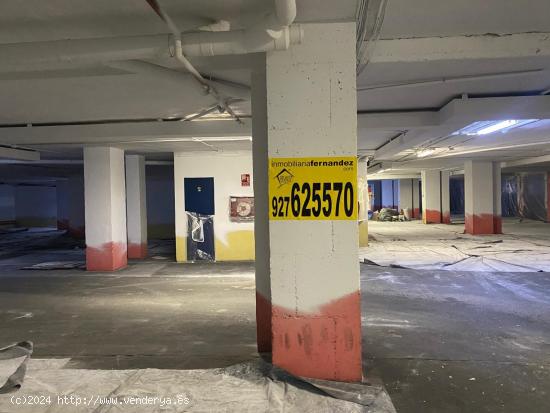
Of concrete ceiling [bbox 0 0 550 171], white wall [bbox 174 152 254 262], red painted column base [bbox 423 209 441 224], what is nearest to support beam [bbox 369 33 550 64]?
concrete ceiling [bbox 0 0 550 171]

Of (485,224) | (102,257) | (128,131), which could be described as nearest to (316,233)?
(128,131)

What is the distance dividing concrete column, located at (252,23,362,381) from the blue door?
6.00 meters

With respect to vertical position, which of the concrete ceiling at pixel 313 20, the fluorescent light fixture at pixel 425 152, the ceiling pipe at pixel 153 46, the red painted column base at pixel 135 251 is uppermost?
the concrete ceiling at pixel 313 20

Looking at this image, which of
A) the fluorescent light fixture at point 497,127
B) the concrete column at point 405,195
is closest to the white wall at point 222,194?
the fluorescent light fixture at point 497,127

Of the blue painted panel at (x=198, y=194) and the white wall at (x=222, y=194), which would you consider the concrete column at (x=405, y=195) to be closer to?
the white wall at (x=222, y=194)

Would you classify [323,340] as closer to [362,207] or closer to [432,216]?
[362,207]

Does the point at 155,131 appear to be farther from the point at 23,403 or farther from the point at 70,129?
the point at 23,403

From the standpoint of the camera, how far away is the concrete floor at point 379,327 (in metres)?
2.83

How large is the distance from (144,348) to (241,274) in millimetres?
3534

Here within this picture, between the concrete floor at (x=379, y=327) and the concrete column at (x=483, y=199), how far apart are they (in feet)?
20.2

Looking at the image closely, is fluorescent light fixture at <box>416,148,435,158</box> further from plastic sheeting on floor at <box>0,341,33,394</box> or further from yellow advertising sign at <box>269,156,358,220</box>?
plastic sheeting on floor at <box>0,341,33,394</box>

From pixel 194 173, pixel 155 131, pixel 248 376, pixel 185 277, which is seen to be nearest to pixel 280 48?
pixel 248 376

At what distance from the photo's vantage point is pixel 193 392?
2.54m

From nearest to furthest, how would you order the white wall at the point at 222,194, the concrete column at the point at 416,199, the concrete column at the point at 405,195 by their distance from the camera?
1. the white wall at the point at 222,194
2. the concrete column at the point at 416,199
3. the concrete column at the point at 405,195
